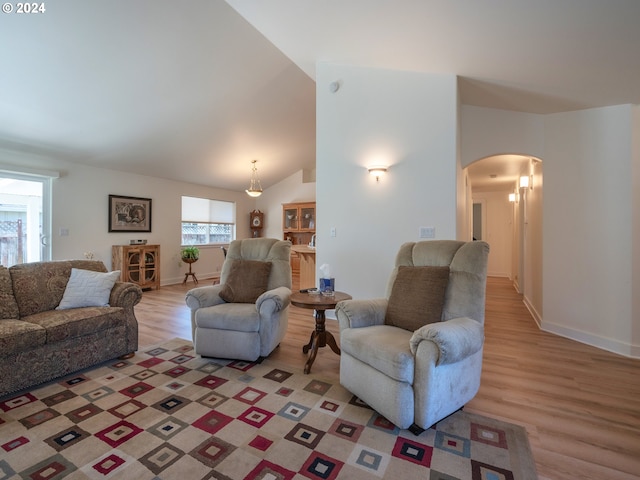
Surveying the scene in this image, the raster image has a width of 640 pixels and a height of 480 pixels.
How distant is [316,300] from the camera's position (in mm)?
2562

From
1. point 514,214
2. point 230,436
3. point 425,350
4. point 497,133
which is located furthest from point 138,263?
point 514,214

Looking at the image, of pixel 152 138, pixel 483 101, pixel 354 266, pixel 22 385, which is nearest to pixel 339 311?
pixel 354 266

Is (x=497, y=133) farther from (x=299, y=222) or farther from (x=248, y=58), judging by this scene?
(x=299, y=222)

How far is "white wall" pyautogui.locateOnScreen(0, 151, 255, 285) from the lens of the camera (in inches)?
197

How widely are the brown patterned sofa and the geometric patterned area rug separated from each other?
16cm

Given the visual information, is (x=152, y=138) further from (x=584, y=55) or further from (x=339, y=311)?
(x=584, y=55)

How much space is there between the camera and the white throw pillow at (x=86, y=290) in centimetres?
275

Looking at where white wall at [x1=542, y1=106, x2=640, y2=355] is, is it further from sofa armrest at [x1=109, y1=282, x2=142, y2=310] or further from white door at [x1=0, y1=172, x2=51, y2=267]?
white door at [x1=0, y1=172, x2=51, y2=267]

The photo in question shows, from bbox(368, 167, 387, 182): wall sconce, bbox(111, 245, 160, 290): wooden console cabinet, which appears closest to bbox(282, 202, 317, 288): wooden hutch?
bbox(111, 245, 160, 290): wooden console cabinet

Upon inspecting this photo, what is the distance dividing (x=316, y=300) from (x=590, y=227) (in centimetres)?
299

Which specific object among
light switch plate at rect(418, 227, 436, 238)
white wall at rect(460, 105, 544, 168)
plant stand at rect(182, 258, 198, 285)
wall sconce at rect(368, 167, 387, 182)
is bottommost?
plant stand at rect(182, 258, 198, 285)

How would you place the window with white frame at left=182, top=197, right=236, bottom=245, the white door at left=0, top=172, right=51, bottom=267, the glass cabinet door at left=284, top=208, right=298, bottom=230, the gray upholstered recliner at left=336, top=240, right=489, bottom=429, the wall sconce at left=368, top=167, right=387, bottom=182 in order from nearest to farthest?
the gray upholstered recliner at left=336, top=240, right=489, bottom=429, the wall sconce at left=368, top=167, right=387, bottom=182, the white door at left=0, top=172, right=51, bottom=267, the window with white frame at left=182, top=197, right=236, bottom=245, the glass cabinet door at left=284, top=208, right=298, bottom=230

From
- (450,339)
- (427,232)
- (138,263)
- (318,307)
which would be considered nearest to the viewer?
(450,339)

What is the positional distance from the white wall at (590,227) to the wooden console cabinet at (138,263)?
6300 mm
